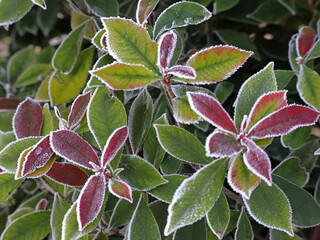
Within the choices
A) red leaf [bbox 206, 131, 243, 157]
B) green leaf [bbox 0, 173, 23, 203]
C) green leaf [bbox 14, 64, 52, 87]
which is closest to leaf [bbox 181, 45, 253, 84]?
red leaf [bbox 206, 131, 243, 157]

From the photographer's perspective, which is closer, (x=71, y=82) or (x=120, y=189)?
(x=120, y=189)

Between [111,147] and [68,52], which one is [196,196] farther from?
[68,52]

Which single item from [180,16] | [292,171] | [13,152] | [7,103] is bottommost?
[292,171]

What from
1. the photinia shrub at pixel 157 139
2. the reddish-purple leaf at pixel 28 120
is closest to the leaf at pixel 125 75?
the photinia shrub at pixel 157 139

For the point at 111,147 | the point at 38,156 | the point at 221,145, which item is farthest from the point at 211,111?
the point at 38,156

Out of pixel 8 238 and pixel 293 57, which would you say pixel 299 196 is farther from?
pixel 8 238
